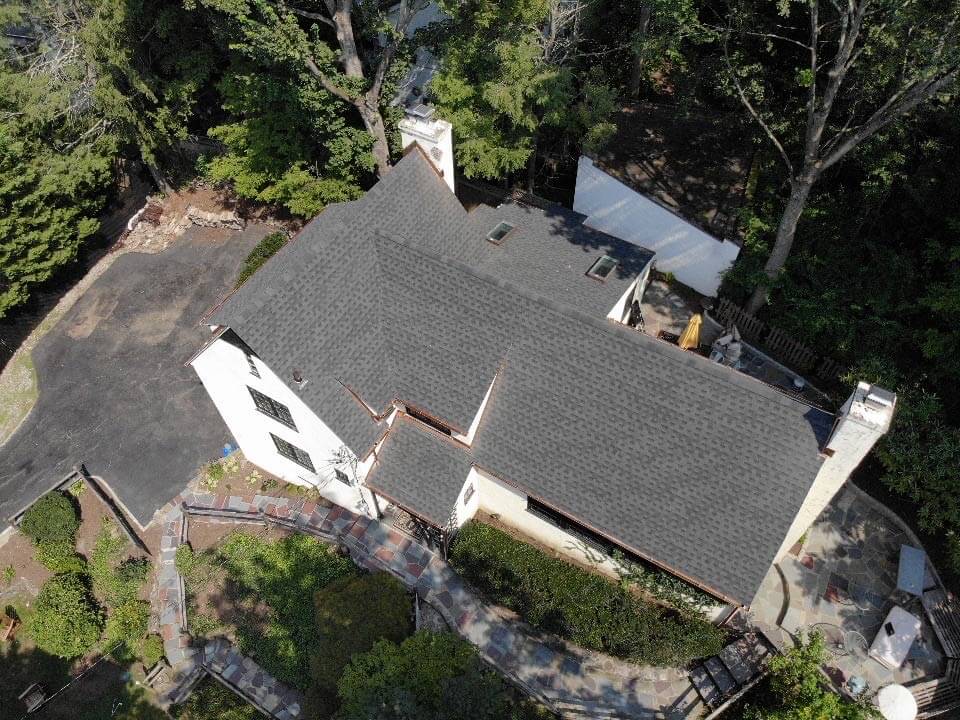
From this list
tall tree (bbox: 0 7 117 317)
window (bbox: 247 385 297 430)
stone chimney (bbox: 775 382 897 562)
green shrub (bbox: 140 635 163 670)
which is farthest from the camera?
tall tree (bbox: 0 7 117 317)

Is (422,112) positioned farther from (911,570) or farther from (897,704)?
(897,704)

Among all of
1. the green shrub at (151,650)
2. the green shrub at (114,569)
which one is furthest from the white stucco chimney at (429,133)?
the green shrub at (151,650)

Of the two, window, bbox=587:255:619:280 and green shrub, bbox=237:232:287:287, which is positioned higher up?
window, bbox=587:255:619:280

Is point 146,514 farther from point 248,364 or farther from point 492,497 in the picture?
point 492,497

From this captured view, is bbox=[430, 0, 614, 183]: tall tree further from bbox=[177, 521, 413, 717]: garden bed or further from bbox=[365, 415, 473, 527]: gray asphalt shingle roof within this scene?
bbox=[177, 521, 413, 717]: garden bed

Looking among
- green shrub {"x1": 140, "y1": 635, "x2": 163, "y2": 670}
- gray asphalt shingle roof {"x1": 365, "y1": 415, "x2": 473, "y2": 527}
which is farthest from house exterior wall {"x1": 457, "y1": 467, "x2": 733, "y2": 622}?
green shrub {"x1": 140, "y1": 635, "x2": 163, "y2": 670}
